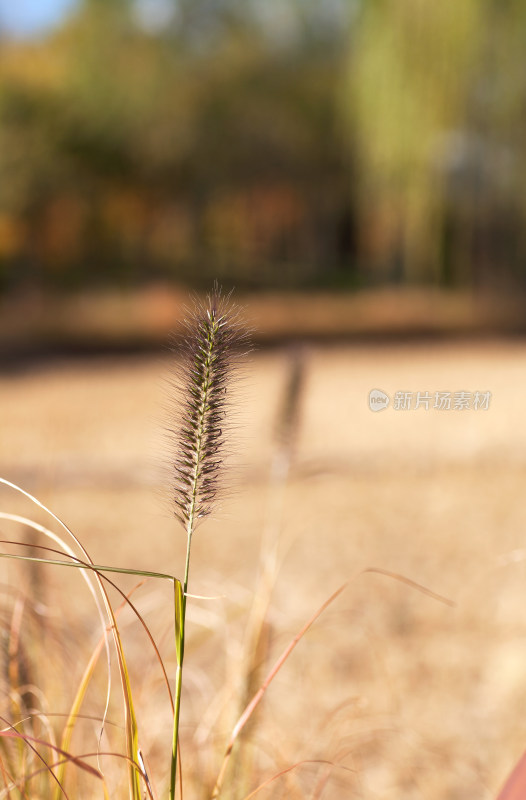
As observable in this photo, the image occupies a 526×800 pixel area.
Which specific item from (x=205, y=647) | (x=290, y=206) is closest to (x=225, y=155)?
(x=290, y=206)

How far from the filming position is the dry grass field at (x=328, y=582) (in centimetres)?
132

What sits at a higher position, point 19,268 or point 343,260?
point 343,260

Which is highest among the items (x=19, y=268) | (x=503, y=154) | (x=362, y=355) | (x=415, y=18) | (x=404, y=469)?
(x=415, y=18)

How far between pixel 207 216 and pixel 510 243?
16.4 feet

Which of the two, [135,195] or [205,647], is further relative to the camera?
[135,195]

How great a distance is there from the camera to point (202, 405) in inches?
21.6

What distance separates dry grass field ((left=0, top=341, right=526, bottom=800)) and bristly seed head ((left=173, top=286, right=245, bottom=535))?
0.26 ft

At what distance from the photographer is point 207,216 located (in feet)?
44.5

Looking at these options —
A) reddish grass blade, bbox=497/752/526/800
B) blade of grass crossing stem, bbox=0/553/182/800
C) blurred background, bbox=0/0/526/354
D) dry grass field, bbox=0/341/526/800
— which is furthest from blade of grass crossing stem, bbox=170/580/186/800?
blurred background, bbox=0/0/526/354

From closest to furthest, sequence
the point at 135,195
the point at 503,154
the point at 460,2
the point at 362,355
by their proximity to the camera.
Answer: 1. the point at 460,2
2. the point at 362,355
3. the point at 503,154
4. the point at 135,195

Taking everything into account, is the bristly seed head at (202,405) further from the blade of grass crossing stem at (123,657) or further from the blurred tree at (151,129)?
the blurred tree at (151,129)

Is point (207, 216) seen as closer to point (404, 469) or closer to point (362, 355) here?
point (362, 355)

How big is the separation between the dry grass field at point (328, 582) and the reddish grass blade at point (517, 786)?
0.64 ft

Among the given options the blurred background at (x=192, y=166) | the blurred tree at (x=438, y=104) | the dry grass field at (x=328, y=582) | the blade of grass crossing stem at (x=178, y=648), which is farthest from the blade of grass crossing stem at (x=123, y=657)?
the blurred background at (x=192, y=166)
